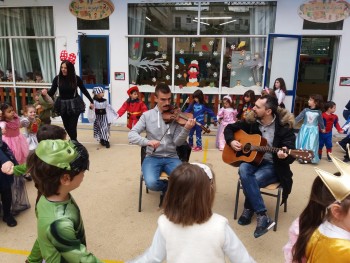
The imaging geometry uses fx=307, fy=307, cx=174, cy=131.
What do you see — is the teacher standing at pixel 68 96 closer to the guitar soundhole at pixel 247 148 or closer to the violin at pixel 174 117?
the violin at pixel 174 117

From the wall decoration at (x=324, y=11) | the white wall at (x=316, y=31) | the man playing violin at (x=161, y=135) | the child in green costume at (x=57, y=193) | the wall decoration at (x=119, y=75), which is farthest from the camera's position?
the wall decoration at (x=119, y=75)

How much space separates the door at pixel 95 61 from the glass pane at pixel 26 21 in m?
0.98

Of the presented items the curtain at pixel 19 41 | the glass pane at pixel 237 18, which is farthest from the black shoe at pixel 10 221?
the curtain at pixel 19 41

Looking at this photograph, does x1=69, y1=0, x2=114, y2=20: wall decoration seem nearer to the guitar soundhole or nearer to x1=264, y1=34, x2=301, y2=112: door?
x1=264, y1=34, x2=301, y2=112: door

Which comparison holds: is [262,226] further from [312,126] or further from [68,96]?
[68,96]

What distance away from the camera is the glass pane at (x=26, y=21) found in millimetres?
7766

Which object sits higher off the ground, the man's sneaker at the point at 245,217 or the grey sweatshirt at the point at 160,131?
the grey sweatshirt at the point at 160,131

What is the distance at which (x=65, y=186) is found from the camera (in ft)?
5.63

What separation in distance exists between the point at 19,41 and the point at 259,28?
616cm

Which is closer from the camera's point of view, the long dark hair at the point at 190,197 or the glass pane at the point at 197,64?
the long dark hair at the point at 190,197

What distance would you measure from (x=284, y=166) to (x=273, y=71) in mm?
4477

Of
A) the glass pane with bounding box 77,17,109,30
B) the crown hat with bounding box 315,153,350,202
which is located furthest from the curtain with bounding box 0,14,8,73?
the crown hat with bounding box 315,153,350,202

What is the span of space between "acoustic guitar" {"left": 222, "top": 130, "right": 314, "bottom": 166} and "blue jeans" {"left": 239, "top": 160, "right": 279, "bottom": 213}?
9cm

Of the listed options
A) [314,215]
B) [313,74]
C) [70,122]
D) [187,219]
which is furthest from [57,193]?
[313,74]
